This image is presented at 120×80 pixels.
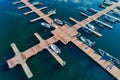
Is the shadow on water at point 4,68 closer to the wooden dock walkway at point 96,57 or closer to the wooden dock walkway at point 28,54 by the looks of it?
the wooden dock walkway at point 28,54

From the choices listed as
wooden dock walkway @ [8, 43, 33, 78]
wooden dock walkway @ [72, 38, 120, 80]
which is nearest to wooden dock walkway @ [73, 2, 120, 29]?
wooden dock walkway @ [72, 38, 120, 80]

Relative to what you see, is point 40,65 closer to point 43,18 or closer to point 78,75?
point 78,75

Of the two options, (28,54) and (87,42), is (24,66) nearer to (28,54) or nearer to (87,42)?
(28,54)

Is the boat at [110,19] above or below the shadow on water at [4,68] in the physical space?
above

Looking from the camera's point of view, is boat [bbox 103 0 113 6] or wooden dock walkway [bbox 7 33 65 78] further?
boat [bbox 103 0 113 6]

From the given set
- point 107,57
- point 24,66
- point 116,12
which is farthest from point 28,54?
point 116,12

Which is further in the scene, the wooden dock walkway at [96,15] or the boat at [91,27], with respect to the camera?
the wooden dock walkway at [96,15]

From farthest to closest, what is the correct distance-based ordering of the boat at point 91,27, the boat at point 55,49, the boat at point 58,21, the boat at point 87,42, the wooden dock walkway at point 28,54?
the boat at point 58,21 → the boat at point 91,27 → the boat at point 87,42 → the boat at point 55,49 → the wooden dock walkway at point 28,54

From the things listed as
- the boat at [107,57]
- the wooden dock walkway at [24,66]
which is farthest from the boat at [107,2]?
the wooden dock walkway at [24,66]

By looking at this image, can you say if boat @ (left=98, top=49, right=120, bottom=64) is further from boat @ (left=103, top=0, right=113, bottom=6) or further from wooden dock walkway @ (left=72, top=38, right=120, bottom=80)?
boat @ (left=103, top=0, right=113, bottom=6)
